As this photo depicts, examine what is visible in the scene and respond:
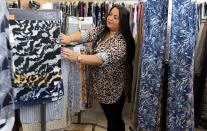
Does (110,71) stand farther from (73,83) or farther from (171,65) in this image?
(171,65)

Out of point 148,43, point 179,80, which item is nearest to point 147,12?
point 148,43

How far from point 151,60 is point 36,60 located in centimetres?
122

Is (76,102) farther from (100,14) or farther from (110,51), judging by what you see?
(100,14)

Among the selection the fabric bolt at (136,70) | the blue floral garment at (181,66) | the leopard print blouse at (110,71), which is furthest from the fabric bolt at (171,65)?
the leopard print blouse at (110,71)

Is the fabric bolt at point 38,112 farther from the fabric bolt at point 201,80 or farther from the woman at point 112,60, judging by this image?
the fabric bolt at point 201,80

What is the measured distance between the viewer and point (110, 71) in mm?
2768

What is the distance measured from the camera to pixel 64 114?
227 centimetres

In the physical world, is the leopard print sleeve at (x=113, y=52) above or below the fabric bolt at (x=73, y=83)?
above

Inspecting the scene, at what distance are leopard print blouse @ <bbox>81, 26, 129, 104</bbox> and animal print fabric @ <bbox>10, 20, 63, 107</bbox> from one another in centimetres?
67

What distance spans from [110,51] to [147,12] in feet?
1.71

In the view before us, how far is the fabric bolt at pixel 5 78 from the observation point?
51.8 inches

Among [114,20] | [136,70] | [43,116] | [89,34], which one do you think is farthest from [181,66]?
[43,116]

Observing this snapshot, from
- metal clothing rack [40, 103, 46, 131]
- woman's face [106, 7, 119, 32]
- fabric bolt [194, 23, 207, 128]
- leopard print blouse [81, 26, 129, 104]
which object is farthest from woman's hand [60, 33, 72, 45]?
fabric bolt [194, 23, 207, 128]

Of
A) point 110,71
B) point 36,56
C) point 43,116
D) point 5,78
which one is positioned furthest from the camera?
point 110,71
